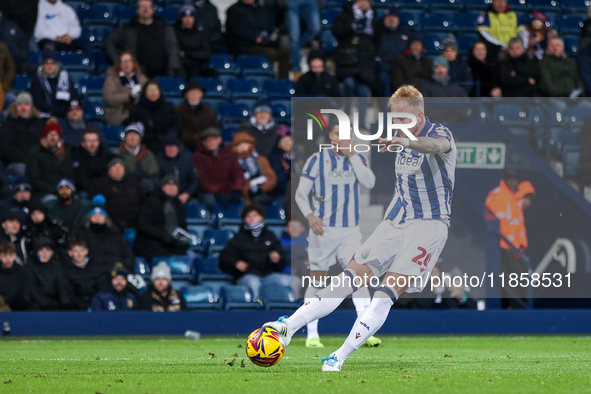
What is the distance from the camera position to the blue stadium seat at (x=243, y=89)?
14.8m

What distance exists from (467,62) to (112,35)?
19.0 feet

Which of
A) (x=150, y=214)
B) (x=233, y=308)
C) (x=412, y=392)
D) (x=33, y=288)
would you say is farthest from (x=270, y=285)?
(x=412, y=392)

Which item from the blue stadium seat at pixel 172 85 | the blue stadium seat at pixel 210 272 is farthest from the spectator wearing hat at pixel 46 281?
the blue stadium seat at pixel 172 85

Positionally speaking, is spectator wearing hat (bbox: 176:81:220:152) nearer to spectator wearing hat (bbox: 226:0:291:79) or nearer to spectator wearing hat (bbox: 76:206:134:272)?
spectator wearing hat (bbox: 226:0:291:79)

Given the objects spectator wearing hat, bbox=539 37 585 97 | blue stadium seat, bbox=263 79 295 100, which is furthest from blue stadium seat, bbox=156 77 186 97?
spectator wearing hat, bbox=539 37 585 97

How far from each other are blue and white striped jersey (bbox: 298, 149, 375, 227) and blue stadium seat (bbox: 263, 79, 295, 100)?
4744 millimetres

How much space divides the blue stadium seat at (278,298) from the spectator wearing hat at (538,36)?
6716mm

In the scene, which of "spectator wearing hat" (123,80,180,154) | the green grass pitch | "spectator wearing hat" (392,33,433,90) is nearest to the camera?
the green grass pitch

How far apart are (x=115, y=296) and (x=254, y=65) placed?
5338 millimetres

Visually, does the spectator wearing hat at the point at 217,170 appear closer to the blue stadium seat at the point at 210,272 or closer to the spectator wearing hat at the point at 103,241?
the blue stadium seat at the point at 210,272

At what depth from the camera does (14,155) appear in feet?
42.7

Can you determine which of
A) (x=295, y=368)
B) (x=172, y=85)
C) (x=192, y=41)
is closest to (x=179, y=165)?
(x=172, y=85)

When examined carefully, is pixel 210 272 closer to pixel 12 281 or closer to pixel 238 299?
pixel 238 299

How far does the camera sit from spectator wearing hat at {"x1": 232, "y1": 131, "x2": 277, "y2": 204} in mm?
13016
